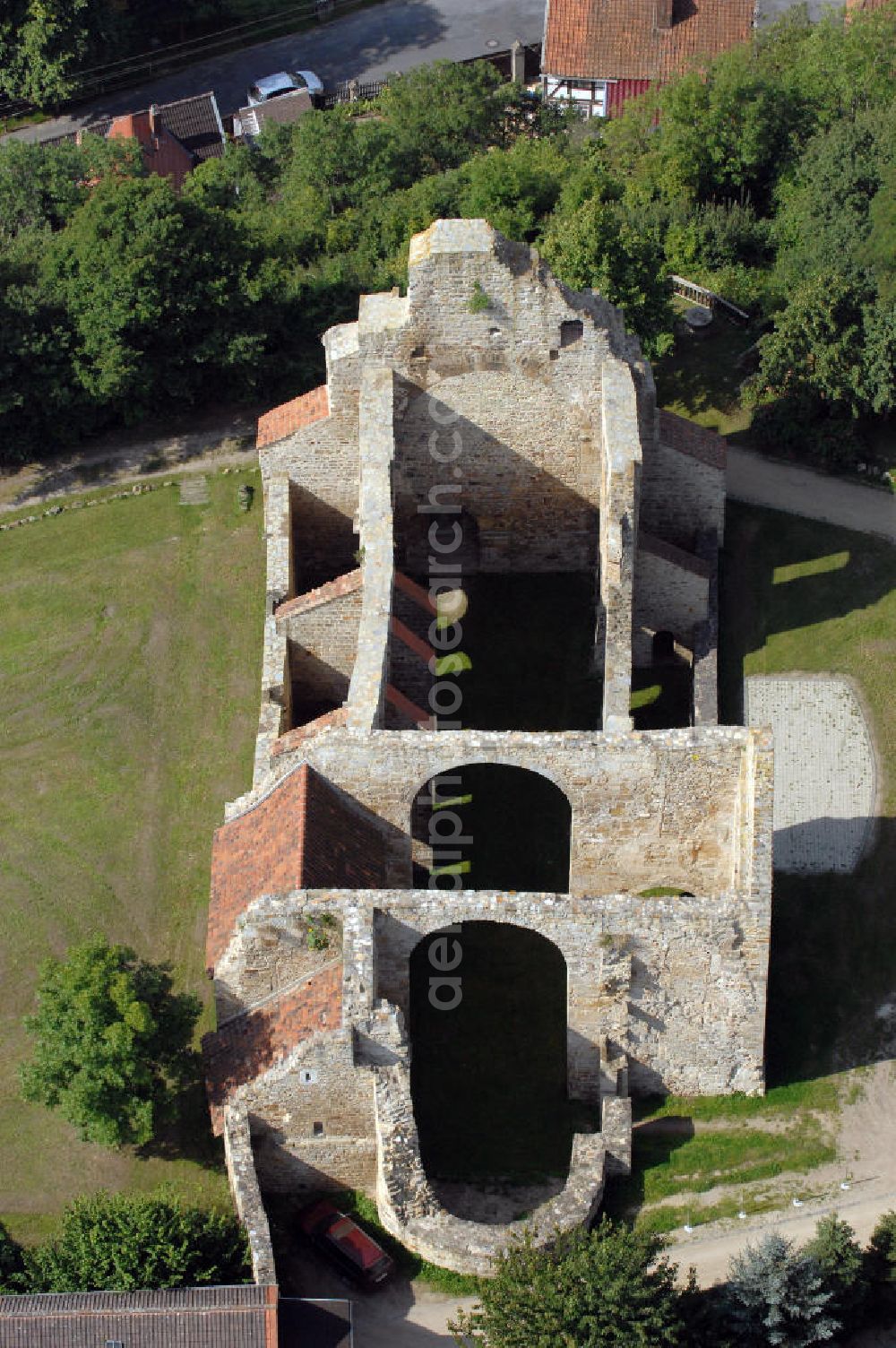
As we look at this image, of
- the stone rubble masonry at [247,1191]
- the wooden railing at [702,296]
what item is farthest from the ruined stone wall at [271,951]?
the wooden railing at [702,296]

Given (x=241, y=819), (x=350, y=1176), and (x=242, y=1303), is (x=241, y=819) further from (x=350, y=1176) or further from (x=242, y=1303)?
(x=242, y=1303)

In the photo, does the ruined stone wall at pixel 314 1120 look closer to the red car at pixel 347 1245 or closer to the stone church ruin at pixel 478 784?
the stone church ruin at pixel 478 784

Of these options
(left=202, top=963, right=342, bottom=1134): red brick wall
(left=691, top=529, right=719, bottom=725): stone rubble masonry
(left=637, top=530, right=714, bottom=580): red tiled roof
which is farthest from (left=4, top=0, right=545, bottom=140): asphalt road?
(left=202, top=963, right=342, bottom=1134): red brick wall

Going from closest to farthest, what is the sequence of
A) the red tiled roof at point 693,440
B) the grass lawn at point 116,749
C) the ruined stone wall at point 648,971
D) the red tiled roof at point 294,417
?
the ruined stone wall at point 648,971 → the grass lawn at point 116,749 → the red tiled roof at point 294,417 → the red tiled roof at point 693,440

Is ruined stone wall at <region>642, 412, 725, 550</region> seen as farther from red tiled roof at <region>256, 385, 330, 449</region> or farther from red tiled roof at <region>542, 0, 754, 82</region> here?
red tiled roof at <region>542, 0, 754, 82</region>

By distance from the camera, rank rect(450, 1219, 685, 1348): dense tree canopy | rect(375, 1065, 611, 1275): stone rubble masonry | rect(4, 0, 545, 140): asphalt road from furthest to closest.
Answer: rect(4, 0, 545, 140): asphalt road
rect(375, 1065, 611, 1275): stone rubble masonry
rect(450, 1219, 685, 1348): dense tree canopy

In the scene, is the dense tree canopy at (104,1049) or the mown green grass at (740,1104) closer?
the dense tree canopy at (104,1049)
